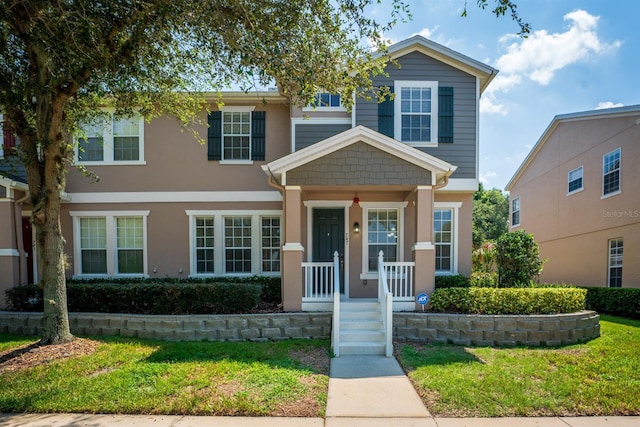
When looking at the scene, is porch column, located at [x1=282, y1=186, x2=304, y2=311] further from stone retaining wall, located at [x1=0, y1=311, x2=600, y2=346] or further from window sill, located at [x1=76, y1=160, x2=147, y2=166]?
window sill, located at [x1=76, y1=160, x2=147, y2=166]

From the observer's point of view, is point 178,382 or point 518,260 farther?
point 518,260

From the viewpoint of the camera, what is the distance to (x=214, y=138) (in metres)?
9.88

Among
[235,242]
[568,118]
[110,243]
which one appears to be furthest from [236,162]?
[568,118]

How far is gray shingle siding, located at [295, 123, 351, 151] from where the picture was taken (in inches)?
372

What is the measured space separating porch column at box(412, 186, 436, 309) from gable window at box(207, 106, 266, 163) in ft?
15.4

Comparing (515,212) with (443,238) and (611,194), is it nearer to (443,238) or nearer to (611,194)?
(611,194)

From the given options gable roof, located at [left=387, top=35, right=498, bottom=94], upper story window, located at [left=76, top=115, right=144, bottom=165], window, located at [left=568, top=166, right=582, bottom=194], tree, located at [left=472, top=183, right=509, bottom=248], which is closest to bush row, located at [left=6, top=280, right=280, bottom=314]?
upper story window, located at [left=76, top=115, right=144, bottom=165]

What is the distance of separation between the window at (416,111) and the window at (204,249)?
6.05 m

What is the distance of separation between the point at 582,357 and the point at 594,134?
33.0 ft

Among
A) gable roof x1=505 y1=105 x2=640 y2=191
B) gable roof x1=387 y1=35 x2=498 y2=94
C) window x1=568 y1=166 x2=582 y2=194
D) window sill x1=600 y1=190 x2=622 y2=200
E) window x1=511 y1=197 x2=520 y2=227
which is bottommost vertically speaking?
window x1=511 y1=197 x2=520 y2=227

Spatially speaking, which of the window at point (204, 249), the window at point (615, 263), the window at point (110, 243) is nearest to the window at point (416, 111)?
the window at point (204, 249)

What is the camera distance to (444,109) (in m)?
9.38

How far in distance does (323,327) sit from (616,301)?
29.7 ft

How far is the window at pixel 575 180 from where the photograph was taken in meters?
13.3
